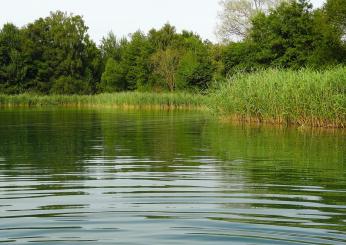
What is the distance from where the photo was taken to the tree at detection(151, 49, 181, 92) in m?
55.2

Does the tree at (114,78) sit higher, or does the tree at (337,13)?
the tree at (337,13)

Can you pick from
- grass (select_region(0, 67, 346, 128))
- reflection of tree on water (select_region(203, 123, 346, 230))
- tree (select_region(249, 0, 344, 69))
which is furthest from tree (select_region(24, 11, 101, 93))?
reflection of tree on water (select_region(203, 123, 346, 230))

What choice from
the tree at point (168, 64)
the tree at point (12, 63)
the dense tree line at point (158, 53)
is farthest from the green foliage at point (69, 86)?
the tree at point (168, 64)

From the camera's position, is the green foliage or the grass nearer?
the grass

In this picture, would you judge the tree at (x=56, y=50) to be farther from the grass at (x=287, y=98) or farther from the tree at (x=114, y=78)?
the grass at (x=287, y=98)

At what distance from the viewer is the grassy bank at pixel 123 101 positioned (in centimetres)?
4062

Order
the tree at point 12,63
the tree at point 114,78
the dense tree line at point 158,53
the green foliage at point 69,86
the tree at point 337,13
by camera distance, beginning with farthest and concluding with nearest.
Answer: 1. the green foliage at point 69,86
2. the tree at point 12,63
3. the tree at point 114,78
4. the dense tree line at point 158,53
5. the tree at point 337,13

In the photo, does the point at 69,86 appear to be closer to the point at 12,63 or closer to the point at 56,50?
the point at 56,50

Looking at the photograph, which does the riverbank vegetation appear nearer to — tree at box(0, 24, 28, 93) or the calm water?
tree at box(0, 24, 28, 93)

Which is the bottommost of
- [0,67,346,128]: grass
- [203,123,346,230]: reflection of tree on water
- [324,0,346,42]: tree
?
[203,123,346,230]: reflection of tree on water

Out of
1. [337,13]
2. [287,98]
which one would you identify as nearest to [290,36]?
[337,13]

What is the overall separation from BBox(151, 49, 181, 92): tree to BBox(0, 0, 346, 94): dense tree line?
0.10 meters

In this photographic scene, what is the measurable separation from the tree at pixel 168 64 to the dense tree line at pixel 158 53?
10 cm

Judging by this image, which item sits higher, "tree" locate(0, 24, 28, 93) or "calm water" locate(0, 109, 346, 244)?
"tree" locate(0, 24, 28, 93)
